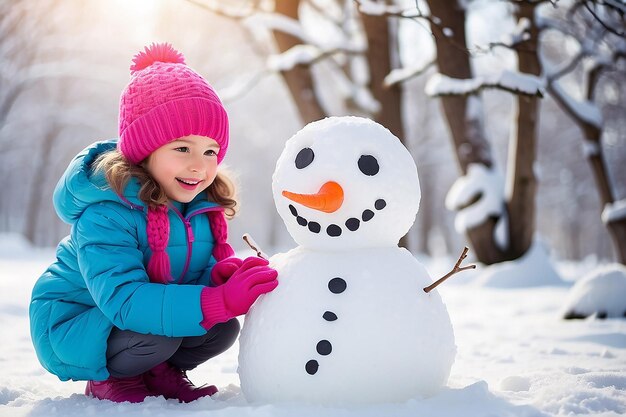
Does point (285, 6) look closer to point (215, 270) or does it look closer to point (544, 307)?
point (544, 307)

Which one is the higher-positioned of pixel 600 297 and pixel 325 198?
pixel 325 198

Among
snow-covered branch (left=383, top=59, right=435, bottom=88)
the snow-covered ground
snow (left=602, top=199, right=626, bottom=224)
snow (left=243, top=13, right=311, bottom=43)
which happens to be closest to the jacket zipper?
the snow-covered ground

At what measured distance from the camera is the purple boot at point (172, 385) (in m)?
2.33

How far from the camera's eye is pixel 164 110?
221cm

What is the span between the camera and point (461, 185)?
7.33 metres

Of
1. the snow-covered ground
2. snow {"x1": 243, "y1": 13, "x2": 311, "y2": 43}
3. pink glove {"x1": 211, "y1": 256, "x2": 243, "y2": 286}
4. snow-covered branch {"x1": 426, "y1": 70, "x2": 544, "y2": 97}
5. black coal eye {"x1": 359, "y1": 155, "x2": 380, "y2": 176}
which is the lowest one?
the snow-covered ground

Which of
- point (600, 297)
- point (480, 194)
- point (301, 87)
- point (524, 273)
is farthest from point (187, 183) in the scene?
point (480, 194)

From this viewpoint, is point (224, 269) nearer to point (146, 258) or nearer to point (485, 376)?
point (146, 258)

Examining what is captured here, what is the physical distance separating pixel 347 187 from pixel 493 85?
2.85 m

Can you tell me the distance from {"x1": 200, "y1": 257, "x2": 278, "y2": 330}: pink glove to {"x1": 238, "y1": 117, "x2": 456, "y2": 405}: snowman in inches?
2.6

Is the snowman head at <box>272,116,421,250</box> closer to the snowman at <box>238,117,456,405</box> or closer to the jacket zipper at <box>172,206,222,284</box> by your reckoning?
the snowman at <box>238,117,456,405</box>

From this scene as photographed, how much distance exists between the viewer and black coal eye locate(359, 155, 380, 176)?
2082mm

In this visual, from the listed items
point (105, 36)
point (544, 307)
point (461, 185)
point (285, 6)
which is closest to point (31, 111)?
point (105, 36)

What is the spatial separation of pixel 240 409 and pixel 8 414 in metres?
0.79
